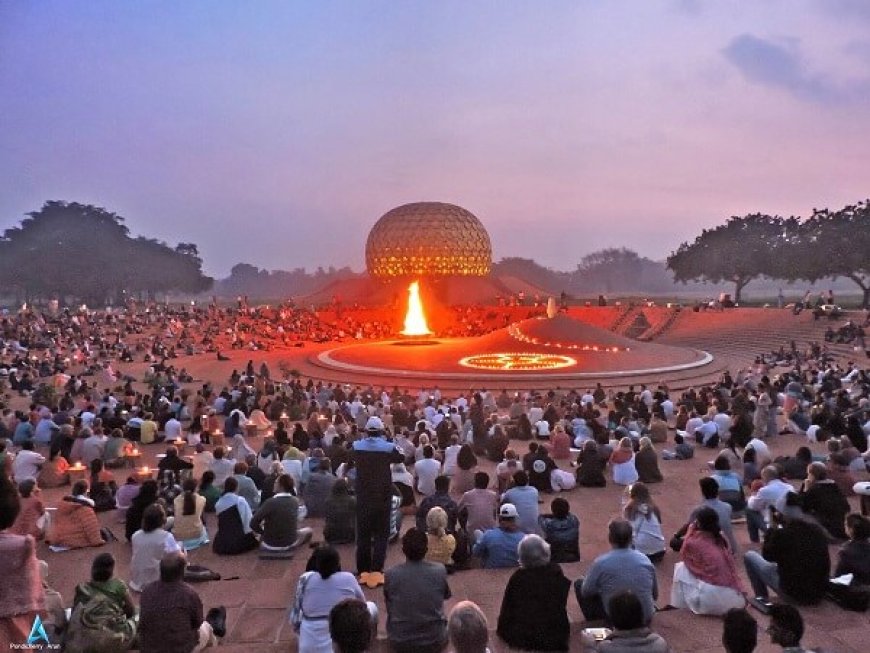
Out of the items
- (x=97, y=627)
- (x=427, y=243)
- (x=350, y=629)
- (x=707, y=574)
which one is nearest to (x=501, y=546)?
(x=707, y=574)

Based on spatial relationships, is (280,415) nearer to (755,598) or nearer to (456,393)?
(456,393)

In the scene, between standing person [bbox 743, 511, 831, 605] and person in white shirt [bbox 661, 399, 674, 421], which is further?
person in white shirt [bbox 661, 399, 674, 421]

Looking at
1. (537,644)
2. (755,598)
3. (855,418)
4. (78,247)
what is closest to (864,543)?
(755,598)

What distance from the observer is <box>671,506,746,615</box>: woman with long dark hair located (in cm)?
601

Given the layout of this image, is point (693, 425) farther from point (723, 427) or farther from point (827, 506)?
point (827, 506)

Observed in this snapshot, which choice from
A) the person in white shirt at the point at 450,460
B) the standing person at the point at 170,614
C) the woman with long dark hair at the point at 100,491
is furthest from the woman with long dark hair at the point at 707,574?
the woman with long dark hair at the point at 100,491

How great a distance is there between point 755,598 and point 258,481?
7.49 metres

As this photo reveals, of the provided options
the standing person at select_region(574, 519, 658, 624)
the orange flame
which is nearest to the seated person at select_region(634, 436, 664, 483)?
the standing person at select_region(574, 519, 658, 624)

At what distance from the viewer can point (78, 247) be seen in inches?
2923

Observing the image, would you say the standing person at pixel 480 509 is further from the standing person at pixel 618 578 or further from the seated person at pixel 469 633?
the seated person at pixel 469 633

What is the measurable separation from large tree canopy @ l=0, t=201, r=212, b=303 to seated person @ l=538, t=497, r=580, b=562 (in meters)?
77.9

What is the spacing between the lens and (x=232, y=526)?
27.8 ft

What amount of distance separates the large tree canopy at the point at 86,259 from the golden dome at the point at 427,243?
26.3m

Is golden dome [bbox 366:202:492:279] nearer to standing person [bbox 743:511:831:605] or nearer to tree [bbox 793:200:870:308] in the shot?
tree [bbox 793:200:870:308]
